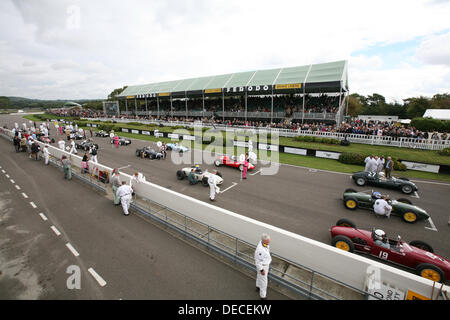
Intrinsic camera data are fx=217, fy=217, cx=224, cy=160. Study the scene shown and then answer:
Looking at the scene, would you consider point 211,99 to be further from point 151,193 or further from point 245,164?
point 151,193

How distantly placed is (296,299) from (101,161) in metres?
18.6

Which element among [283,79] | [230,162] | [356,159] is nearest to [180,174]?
[230,162]

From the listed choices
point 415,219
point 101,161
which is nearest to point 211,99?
point 101,161

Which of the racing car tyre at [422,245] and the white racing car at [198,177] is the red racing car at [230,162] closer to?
the white racing car at [198,177]

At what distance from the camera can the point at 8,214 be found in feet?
30.9

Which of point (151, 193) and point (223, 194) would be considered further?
point (223, 194)

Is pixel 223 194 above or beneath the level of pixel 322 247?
beneath

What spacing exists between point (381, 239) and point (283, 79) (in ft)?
90.0

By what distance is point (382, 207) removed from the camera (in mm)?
8898

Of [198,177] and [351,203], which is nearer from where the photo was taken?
[351,203]

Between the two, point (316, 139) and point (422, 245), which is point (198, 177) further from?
point (316, 139)

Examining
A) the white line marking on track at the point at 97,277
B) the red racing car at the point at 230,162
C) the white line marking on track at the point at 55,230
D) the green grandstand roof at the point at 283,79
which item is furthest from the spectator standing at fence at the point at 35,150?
the green grandstand roof at the point at 283,79
